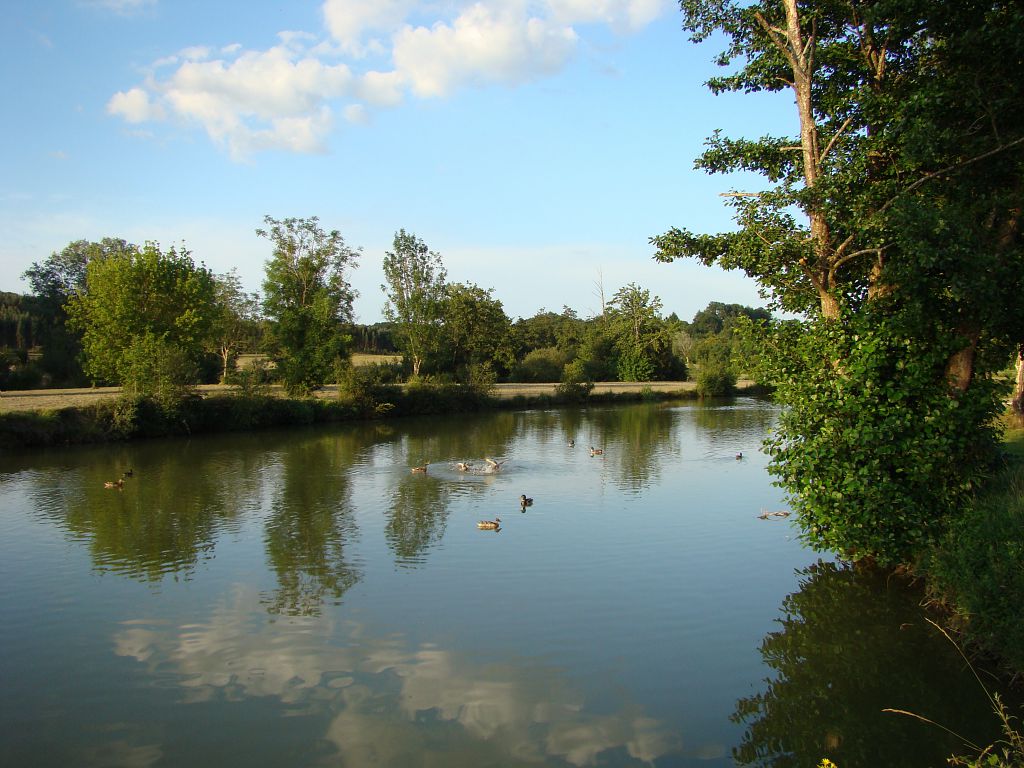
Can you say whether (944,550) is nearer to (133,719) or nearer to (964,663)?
(964,663)

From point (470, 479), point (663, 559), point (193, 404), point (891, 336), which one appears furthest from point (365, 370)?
point (891, 336)

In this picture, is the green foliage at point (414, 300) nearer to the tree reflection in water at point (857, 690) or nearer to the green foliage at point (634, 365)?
the green foliage at point (634, 365)

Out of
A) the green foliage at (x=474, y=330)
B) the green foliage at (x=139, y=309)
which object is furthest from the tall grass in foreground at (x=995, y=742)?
the green foliage at (x=474, y=330)

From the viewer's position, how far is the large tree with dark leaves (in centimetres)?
878

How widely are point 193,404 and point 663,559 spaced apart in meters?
26.6

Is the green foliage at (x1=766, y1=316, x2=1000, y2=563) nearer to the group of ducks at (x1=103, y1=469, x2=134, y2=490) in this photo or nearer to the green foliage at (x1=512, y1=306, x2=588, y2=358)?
the group of ducks at (x1=103, y1=469, x2=134, y2=490)

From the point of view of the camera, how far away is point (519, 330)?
260 feet

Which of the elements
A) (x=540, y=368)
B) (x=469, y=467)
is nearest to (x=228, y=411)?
(x=469, y=467)

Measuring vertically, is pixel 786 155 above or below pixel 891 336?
above

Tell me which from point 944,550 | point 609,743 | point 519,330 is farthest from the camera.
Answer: point 519,330

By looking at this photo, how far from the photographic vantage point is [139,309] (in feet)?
132

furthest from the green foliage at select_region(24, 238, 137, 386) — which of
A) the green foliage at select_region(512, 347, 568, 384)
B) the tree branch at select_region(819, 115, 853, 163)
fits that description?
the tree branch at select_region(819, 115, 853, 163)

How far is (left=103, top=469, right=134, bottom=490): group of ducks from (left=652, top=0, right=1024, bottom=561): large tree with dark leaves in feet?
53.6

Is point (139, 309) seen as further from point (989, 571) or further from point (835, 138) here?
point (989, 571)
